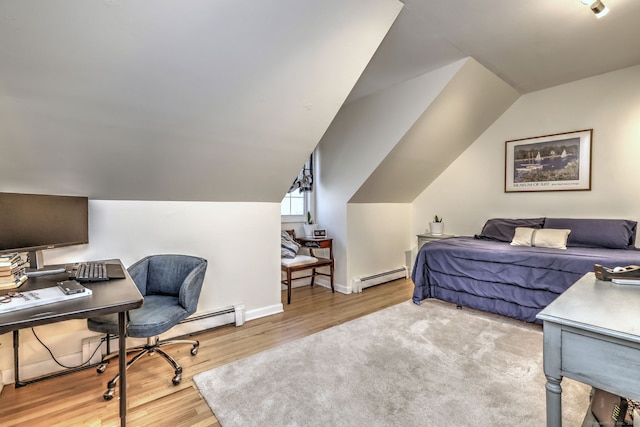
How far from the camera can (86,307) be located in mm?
1257

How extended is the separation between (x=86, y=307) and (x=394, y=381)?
177 cm

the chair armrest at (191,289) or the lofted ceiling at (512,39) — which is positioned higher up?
the lofted ceiling at (512,39)

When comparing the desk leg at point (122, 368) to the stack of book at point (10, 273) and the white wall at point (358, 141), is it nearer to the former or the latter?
the stack of book at point (10, 273)

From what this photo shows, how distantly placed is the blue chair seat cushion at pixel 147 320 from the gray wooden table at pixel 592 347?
199cm

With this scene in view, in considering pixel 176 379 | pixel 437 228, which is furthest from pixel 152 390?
pixel 437 228

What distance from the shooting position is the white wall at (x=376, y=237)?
4.15 m

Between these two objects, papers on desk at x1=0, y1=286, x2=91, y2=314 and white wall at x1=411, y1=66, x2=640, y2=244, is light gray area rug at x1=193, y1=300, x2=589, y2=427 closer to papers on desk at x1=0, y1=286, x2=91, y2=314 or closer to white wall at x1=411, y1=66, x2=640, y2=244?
papers on desk at x1=0, y1=286, x2=91, y2=314

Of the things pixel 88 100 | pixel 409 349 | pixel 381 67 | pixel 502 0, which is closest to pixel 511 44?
pixel 502 0

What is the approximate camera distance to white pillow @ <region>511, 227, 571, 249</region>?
10.3ft

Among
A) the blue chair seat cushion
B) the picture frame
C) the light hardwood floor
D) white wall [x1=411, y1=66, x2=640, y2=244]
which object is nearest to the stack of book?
the blue chair seat cushion

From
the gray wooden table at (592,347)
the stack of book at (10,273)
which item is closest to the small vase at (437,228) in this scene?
the gray wooden table at (592,347)

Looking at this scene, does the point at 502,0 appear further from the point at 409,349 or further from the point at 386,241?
the point at 386,241

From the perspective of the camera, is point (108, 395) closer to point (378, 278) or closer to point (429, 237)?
point (378, 278)

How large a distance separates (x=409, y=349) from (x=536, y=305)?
4.32 ft
